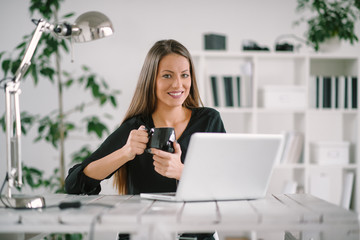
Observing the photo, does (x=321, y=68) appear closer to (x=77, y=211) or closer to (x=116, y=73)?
(x=116, y=73)

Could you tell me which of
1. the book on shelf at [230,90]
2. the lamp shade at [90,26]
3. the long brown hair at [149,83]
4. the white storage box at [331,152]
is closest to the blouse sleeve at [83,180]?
the long brown hair at [149,83]

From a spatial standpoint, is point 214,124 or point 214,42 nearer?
point 214,124

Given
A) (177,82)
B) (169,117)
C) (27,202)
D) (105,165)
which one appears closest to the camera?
(27,202)

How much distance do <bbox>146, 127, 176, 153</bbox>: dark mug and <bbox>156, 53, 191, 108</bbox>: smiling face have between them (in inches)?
17.0

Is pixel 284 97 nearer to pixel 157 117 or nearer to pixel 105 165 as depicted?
pixel 157 117

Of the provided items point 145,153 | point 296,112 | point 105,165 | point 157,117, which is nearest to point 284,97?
point 296,112

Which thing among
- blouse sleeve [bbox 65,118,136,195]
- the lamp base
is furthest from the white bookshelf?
the lamp base

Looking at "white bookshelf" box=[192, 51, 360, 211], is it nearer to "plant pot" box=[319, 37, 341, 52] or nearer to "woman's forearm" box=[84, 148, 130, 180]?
"plant pot" box=[319, 37, 341, 52]

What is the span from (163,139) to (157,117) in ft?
1.83

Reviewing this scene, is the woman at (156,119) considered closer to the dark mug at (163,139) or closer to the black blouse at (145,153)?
the black blouse at (145,153)

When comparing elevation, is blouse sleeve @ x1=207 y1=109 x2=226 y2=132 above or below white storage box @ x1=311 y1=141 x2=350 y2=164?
above

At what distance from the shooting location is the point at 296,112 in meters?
3.34

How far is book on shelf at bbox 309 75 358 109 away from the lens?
131 inches

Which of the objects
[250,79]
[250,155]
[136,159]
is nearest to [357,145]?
[250,79]
